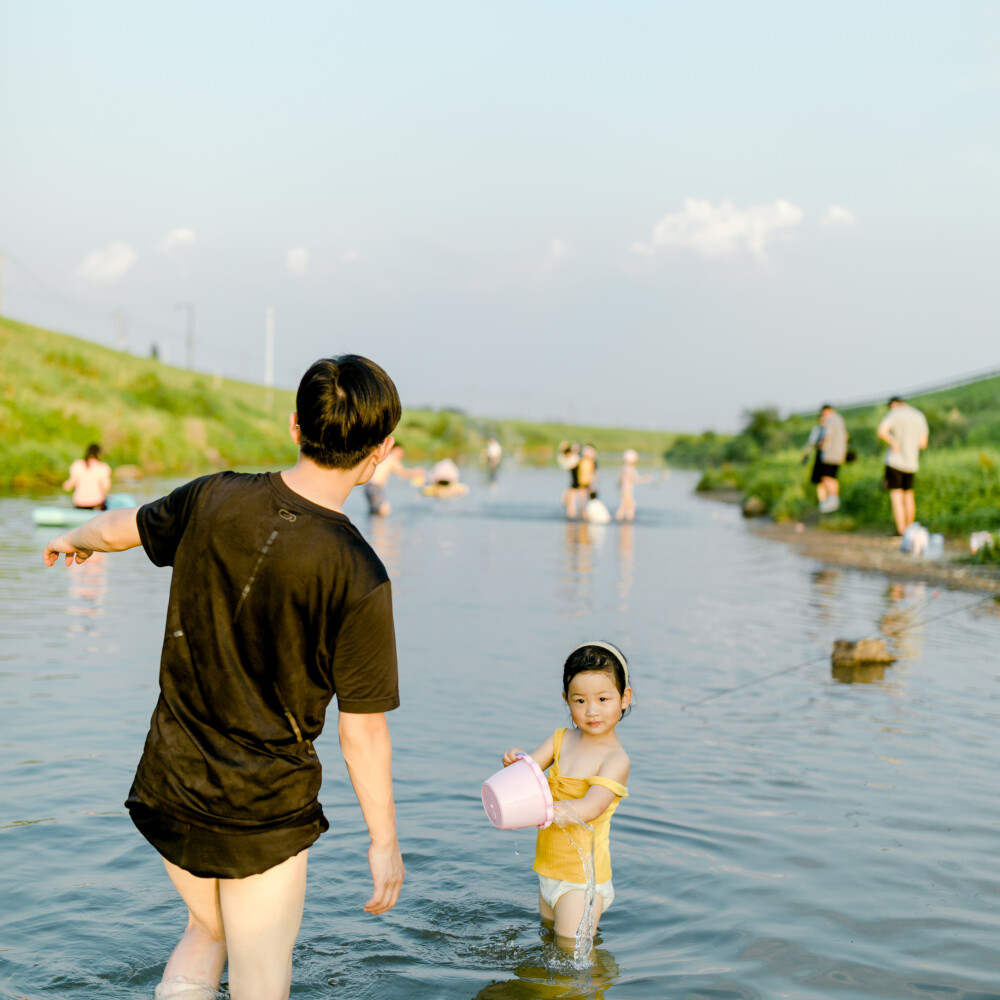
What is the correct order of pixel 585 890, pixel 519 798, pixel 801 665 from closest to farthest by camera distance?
1. pixel 519 798
2. pixel 585 890
3. pixel 801 665

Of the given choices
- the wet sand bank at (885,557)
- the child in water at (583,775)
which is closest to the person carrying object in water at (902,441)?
the wet sand bank at (885,557)

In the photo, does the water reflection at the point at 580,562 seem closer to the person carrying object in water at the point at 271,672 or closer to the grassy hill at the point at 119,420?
the person carrying object in water at the point at 271,672

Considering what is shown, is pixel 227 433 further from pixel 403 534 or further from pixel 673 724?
pixel 673 724

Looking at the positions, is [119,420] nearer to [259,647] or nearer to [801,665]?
[801,665]

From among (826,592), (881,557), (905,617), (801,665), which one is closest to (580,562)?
(826,592)

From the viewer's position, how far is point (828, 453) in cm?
2327

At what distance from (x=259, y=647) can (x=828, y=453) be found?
21.4 meters

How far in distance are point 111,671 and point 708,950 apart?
6038mm

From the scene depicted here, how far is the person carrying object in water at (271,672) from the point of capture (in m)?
3.08

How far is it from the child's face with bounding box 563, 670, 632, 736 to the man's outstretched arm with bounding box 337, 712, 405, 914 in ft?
4.79

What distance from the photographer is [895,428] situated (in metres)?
19.2

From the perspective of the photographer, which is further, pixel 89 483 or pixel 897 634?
pixel 89 483

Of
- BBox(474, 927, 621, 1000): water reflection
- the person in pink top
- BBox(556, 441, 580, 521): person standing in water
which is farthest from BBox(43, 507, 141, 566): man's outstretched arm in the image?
BBox(556, 441, 580, 521): person standing in water

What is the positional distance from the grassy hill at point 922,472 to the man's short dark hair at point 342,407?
17597mm
